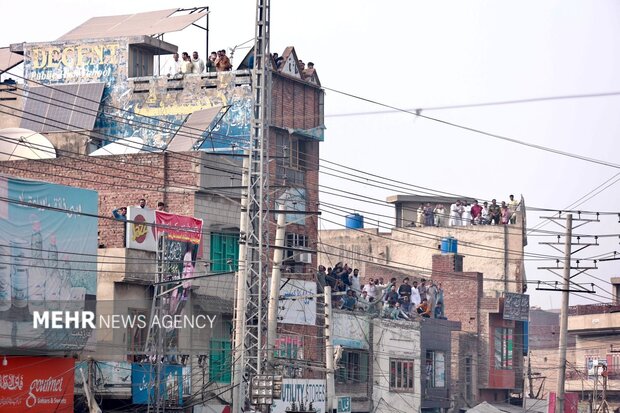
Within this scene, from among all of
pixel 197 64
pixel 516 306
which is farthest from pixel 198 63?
pixel 516 306

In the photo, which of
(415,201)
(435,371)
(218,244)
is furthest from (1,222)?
(415,201)

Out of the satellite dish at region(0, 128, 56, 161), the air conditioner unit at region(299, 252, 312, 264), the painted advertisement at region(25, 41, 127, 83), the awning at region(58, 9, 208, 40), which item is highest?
the awning at region(58, 9, 208, 40)

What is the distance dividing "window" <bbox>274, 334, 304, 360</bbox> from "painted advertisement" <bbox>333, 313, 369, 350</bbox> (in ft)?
4.30

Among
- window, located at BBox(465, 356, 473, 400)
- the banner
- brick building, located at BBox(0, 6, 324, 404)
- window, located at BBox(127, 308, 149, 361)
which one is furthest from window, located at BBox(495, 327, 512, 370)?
window, located at BBox(127, 308, 149, 361)

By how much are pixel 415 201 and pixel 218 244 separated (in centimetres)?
2946

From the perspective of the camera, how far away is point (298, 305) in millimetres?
49219

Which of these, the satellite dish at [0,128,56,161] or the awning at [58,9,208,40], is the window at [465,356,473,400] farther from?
the satellite dish at [0,128,56,161]

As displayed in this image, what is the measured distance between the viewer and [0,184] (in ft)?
116

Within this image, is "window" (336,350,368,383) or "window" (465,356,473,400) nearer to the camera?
"window" (336,350,368,383)

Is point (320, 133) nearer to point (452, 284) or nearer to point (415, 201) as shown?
point (452, 284)

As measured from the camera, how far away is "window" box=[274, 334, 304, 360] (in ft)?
159

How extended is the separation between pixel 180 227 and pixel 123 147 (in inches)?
322

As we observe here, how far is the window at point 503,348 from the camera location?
66312 millimetres

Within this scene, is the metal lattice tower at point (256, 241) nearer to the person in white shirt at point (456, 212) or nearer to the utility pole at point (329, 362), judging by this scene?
the utility pole at point (329, 362)
